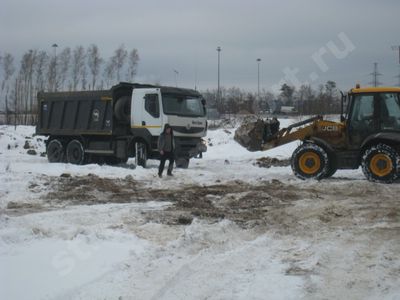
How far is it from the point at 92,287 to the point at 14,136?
86.9 ft

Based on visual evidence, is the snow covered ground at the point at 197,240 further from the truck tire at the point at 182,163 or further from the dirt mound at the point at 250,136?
the dirt mound at the point at 250,136

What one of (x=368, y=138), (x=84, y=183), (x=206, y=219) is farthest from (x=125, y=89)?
(x=206, y=219)

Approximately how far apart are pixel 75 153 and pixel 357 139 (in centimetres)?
1102

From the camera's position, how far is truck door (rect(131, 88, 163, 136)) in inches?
745

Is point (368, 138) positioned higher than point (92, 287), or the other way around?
point (368, 138)

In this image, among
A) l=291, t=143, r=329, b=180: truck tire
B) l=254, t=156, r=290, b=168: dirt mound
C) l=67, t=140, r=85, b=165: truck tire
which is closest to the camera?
l=291, t=143, r=329, b=180: truck tire

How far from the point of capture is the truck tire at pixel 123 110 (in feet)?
66.3

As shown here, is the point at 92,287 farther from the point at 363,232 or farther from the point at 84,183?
the point at 84,183

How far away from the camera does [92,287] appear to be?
6.04 metres

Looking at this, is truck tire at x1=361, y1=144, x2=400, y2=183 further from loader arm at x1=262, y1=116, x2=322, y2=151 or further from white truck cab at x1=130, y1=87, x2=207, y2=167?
white truck cab at x1=130, y1=87, x2=207, y2=167

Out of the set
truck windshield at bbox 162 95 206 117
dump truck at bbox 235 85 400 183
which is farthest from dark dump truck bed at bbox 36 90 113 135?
dump truck at bbox 235 85 400 183

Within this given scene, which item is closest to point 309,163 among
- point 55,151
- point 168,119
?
point 168,119

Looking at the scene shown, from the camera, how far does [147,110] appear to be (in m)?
19.2

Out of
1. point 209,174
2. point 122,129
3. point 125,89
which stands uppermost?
point 125,89
